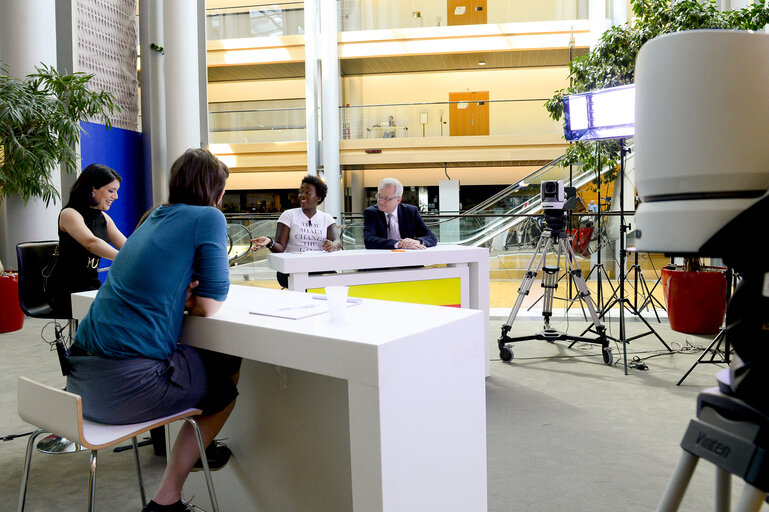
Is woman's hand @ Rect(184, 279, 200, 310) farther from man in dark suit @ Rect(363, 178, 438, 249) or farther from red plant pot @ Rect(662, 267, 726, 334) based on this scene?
red plant pot @ Rect(662, 267, 726, 334)

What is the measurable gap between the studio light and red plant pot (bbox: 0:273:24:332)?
5.05 m

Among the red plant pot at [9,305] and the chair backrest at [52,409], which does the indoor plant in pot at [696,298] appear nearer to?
the chair backrest at [52,409]

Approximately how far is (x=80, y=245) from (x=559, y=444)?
2.51m

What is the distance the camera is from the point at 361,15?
49.0 ft

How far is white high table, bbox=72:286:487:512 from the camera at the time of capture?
1.46 m

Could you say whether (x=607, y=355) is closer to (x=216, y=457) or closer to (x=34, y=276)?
(x=216, y=457)

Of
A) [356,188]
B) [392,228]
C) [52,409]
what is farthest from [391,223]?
[356,188]

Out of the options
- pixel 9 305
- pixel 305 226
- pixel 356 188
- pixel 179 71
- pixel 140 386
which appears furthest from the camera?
pixel 356 188

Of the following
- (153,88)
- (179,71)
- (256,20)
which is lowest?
(153,88)

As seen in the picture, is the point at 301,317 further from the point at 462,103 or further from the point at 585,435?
the point at 462,103

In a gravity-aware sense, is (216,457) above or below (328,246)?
below

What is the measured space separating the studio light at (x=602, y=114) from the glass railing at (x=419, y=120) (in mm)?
10199

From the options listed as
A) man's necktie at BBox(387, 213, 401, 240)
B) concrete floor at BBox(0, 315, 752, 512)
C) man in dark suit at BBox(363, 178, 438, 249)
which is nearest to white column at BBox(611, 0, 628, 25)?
concrete floor at BBox(0, 315, 752, 512)

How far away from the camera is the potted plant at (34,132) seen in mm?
5344
